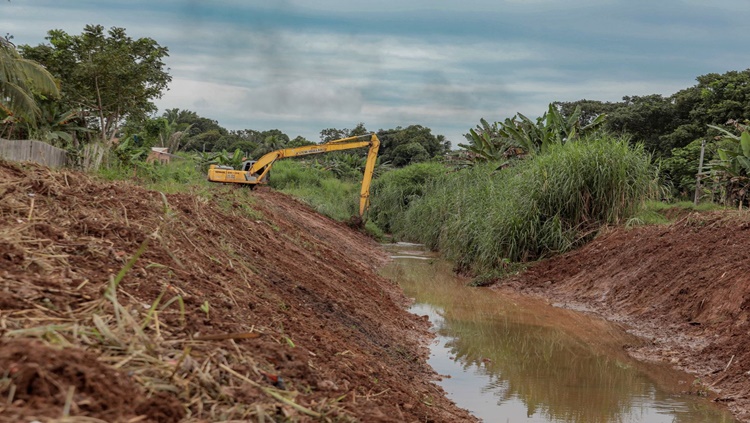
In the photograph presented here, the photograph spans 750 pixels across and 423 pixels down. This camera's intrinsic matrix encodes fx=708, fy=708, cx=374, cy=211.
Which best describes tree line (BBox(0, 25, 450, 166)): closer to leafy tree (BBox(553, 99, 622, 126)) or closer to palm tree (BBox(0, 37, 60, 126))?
palm tree (BBox(0, 37, 60, 126))

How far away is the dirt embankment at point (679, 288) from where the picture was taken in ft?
28.8

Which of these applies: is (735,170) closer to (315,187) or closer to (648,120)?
(315,187)

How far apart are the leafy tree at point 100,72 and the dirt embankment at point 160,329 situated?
19.5 metres

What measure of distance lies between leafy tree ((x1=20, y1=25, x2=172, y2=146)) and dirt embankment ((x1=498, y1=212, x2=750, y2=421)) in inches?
699

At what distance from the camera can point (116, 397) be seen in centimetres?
273

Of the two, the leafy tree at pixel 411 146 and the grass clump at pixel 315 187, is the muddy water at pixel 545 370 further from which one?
the leafy tree at pixel 411 146

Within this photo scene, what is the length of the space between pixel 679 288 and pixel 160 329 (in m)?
10.0

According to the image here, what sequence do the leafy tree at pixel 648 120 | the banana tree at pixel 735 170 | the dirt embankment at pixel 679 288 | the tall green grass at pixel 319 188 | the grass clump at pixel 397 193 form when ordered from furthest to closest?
the leafy tree at pixel 648 120, the grass clump at pixel 397 193, the tall green grass at pixel 319 188, the banana tree at pixel 735 170, the dirt embankment at pixel 679 288

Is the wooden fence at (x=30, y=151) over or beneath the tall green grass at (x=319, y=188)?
over

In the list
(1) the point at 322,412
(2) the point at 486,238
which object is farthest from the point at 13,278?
(2) the point at 486,238

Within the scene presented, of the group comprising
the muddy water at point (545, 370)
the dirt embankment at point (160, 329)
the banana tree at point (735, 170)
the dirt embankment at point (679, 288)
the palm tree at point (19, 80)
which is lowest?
the muddy water at point (545, 370)

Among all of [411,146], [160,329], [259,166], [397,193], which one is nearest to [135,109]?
[259,166]

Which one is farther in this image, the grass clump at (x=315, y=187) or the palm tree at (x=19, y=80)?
the grass clump at (x=315, y=187)

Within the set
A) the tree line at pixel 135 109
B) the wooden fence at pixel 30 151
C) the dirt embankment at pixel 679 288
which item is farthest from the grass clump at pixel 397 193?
the wooden fence at pixel 30 151
